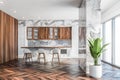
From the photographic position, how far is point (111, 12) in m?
7.47

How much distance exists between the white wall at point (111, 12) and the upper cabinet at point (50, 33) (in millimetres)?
3170

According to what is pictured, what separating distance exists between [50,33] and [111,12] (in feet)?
16.1

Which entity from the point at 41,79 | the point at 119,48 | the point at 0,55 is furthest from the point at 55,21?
the point at 41,79

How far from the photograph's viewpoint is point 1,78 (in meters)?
4.77

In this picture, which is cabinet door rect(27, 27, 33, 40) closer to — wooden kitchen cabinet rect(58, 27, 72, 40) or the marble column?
wooden kitchen cabinet rect(58, 27, 72, 40)

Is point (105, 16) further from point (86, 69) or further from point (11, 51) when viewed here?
point (11, 51)

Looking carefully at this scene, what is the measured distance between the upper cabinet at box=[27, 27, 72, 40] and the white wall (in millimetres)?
3170

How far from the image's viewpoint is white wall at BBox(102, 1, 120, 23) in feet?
21.6

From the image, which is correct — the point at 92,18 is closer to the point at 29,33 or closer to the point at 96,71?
the point at 96,71

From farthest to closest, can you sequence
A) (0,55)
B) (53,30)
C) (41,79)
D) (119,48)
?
(53,30)
(0,55)
(119,48)
(41,79)

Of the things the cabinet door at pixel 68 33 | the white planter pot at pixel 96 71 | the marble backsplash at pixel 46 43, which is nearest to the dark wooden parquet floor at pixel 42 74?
the white planter pot at pixel 96 71

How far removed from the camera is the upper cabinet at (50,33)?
37.2ft

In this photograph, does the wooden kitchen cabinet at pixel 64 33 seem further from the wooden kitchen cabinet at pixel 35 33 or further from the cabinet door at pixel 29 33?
the cabinet door at pixel 29 33

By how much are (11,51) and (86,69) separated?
5.68 meters
